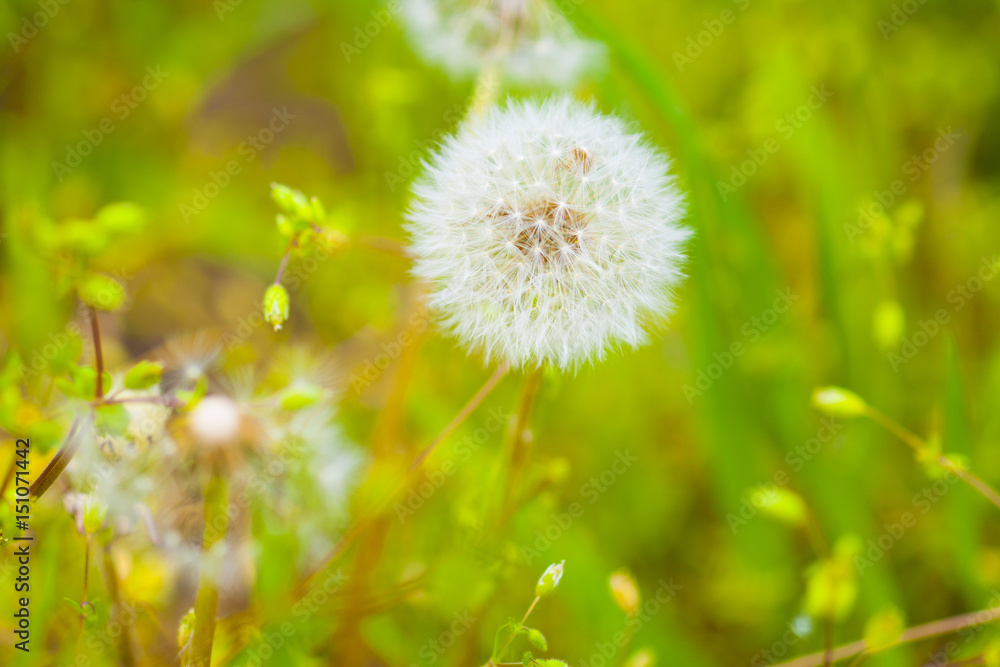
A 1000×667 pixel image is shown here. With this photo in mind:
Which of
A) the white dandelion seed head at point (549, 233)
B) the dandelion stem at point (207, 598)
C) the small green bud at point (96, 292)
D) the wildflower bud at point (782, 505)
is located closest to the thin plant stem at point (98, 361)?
the small green bud at point (96, 292)

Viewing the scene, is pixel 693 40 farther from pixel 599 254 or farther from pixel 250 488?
pixel 250 488

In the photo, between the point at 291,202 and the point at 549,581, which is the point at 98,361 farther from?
the point at 549,581

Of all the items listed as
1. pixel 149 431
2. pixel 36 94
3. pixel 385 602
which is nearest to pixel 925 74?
pixel 385 602

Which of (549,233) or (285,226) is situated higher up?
(549,233)

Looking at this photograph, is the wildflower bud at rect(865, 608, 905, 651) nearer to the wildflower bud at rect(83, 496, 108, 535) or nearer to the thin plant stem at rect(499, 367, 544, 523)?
the thin plant stem at rect(499, 367, 544, 523)

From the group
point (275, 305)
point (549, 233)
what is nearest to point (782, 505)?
point (549, 233)

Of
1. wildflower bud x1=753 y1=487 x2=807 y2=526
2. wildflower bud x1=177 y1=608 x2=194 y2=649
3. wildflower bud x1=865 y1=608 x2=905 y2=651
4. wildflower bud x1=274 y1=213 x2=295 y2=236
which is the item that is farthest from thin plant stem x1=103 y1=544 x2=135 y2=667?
wildflower bud x1=865 y1=608 x2=905 y2=651
